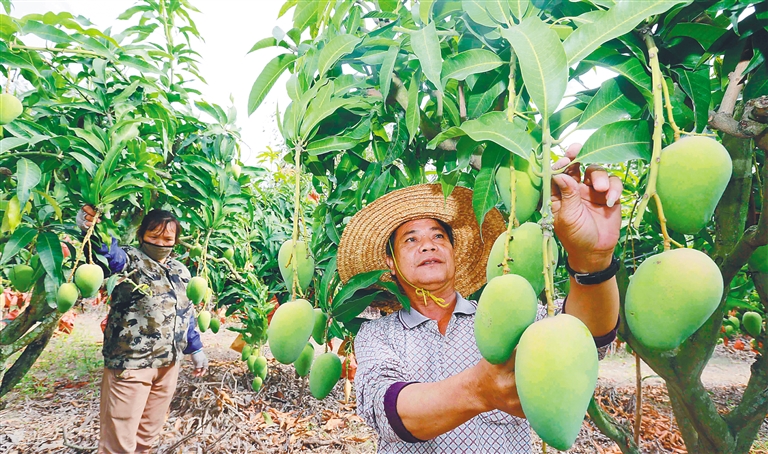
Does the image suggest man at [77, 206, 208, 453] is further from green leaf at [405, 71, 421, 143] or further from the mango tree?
green leaf at [405, 71, 421, 143]

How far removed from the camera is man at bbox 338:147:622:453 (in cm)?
83

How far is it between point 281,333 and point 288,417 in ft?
12.1

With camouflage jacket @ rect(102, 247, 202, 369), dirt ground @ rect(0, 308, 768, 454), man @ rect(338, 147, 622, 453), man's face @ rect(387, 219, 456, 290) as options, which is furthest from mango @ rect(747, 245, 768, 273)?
dirt ground @ rect(0, 308, 768, 454)

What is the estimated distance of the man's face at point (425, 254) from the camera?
1541 millimetres

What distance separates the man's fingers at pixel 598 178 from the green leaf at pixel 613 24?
0.28 m

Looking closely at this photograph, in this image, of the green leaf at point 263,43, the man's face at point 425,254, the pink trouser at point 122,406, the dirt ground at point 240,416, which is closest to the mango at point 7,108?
the green leaf at point 263,43

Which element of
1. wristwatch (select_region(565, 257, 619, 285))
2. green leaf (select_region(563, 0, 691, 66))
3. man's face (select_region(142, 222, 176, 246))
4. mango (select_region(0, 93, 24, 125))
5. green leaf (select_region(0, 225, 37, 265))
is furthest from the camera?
man's face (select_region(142, 222, 176, 246))

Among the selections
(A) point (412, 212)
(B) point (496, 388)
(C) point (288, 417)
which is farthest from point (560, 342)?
(C) point (288, 417)

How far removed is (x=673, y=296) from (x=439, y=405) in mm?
571

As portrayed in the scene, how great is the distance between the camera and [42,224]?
199cm

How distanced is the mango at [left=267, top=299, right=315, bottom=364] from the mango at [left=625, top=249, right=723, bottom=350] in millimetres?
704

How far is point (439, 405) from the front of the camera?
0.95 m

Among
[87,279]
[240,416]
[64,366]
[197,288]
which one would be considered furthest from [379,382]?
[64,366]

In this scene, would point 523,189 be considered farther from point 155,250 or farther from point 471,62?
point 155,250
